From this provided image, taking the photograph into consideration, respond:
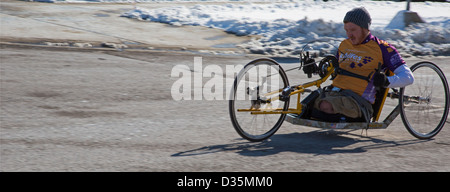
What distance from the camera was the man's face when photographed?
5.29m

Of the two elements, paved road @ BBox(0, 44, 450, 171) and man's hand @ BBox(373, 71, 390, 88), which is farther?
man's hand @ BBox(373, 71, 390, 88)

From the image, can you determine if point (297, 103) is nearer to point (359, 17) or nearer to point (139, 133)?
point (359, 17)

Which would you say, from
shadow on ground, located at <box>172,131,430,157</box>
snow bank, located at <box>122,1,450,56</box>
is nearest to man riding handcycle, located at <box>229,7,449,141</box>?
shadow on ground, located at <box>172,131,430,157</box>

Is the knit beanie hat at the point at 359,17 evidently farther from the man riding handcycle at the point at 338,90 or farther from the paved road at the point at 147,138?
the paved road at the point at 147,138

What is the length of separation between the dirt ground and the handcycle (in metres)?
0.15

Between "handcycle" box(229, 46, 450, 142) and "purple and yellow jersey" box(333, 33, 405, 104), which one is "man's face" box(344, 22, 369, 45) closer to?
"purple and yellow jersey" box(333, 33, 405, 104)

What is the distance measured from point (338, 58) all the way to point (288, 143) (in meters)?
0.94

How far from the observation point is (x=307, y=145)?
16.9 ft

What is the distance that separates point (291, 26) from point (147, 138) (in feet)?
28.9

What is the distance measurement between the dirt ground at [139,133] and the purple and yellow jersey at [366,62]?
479 millimetres

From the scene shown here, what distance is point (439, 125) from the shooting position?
18.8ft

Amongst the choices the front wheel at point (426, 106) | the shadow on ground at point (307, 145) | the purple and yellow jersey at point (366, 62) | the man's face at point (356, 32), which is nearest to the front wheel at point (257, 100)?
the shadow on ground at point (307, 145)

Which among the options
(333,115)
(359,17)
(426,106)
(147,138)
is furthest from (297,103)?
(426,106)

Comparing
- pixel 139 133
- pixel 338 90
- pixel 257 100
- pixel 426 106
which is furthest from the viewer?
pixel 426 106
